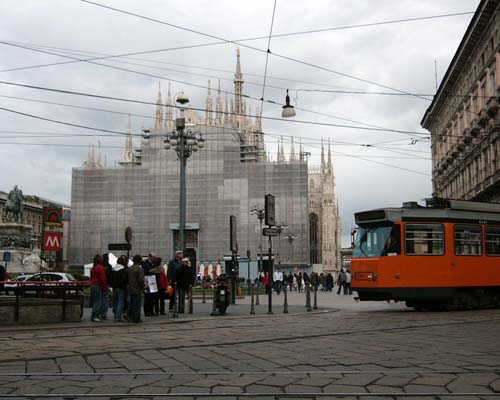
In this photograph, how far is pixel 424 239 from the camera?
1488 cm

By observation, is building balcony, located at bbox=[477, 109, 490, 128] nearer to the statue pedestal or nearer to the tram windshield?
the tram windshield

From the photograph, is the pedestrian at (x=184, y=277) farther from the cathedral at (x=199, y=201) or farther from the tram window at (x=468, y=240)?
the cathedral at (x=199, y=201)

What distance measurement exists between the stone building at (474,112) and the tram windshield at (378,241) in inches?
584

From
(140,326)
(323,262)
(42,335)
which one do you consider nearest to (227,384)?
(42,335)

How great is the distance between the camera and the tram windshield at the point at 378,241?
1468 centimetres

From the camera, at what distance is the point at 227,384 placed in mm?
5379

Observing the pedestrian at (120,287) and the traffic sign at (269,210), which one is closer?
the pedestrian at (120,287)

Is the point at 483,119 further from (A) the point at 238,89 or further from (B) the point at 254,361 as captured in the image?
(A) the point at 238,89

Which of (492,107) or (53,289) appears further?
(492,107)

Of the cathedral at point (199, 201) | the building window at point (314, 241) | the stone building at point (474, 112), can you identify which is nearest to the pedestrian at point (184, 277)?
the stone building at point (474, 112)

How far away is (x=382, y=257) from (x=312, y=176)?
76.9 meters

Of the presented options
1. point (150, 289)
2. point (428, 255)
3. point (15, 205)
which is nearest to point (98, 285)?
point (150, 289)

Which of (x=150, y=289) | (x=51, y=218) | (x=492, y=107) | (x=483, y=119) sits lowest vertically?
(x=150, y=289)

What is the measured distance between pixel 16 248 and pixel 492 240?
944 inches
